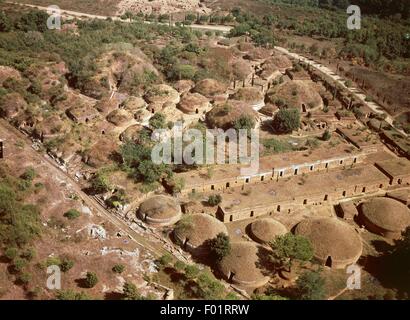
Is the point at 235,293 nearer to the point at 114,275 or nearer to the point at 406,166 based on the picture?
the point at 114,275

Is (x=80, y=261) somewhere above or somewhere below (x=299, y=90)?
below

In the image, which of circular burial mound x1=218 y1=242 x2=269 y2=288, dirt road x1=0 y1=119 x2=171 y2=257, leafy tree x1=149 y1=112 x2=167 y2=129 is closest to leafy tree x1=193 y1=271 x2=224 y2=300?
circular burial mound x1=218 y1=242 x2=269 y2=288

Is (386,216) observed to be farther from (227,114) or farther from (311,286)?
(227,114)

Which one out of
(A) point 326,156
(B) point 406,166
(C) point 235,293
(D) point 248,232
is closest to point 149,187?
(D) point 248,232

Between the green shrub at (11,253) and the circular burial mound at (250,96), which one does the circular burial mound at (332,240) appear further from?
the circular burial mound at (250,96)

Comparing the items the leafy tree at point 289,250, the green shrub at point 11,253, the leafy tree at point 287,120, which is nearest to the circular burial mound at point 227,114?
the leafy tree at point 287,120

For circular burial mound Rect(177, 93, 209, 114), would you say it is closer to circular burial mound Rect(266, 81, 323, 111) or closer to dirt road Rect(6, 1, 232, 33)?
circular burial mound Rect(266, 81, 323, 111)

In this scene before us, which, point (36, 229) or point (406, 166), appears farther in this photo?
point (406, 166)
